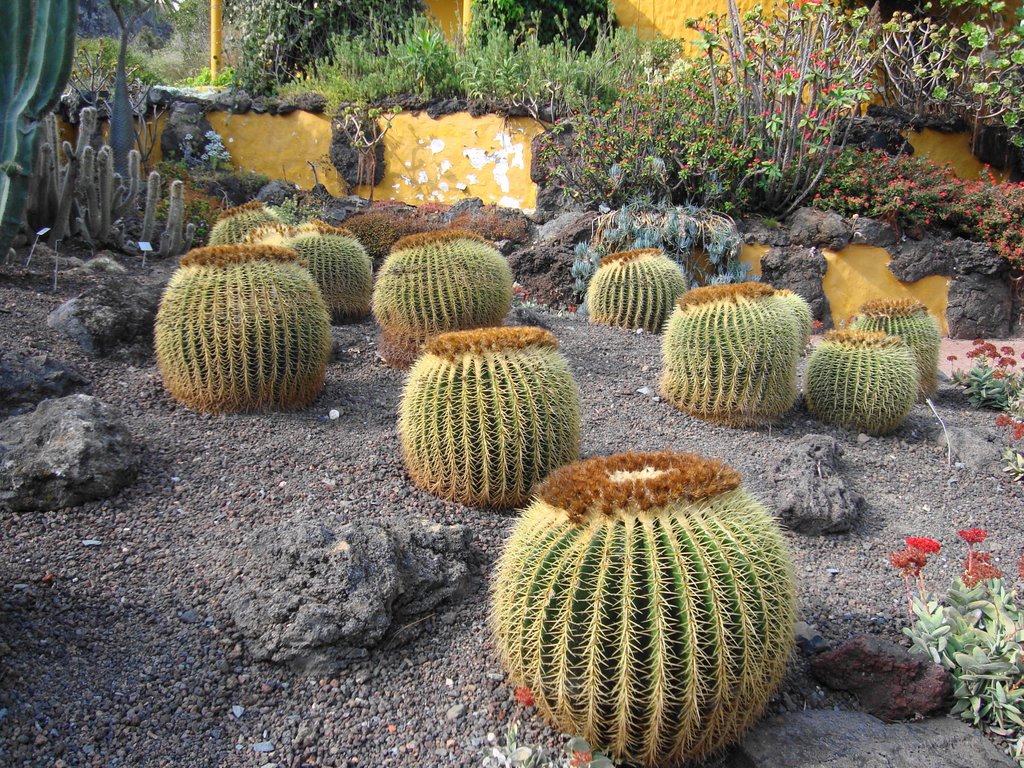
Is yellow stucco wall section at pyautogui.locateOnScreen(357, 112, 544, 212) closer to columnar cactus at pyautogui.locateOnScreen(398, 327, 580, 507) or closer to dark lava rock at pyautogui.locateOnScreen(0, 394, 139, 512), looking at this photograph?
columnar cactus at pyautogui.locateOnScreen(398, 327, 580, 507)

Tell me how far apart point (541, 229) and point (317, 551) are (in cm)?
773

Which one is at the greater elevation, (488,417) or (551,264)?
(551,264)

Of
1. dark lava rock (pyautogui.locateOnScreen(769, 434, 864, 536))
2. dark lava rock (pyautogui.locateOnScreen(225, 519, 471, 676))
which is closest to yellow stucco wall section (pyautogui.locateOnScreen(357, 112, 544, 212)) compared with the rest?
dark lava rock (pyautogui.locateOnScreen(769, 434, 864, 536))

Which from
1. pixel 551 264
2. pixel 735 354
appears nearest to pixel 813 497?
pixel 735 354

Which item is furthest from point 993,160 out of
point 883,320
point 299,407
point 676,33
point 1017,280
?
point 299,407

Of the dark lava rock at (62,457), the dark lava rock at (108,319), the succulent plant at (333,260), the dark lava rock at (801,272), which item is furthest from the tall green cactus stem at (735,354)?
the dark lava rock at (801,272)

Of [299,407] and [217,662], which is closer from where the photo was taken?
[217,662]

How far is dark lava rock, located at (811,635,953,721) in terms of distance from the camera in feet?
8.80

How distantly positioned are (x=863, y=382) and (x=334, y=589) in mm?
3910

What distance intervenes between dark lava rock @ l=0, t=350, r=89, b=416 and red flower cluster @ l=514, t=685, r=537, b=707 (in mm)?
3324

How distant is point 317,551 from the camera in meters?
2.95

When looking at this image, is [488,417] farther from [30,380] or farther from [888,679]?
[30,380]

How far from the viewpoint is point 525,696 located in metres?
2.38

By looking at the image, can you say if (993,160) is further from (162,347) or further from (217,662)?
(217,662)
